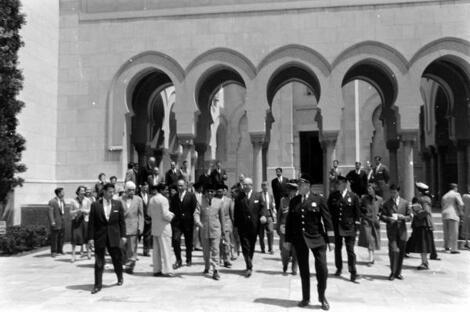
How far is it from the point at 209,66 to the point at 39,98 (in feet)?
18.9

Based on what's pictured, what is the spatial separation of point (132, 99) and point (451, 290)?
12.9 m

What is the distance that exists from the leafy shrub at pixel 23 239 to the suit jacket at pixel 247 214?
6.39m

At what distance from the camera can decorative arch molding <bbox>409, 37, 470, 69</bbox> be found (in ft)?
49.4

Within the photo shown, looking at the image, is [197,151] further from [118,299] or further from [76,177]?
[118,299]

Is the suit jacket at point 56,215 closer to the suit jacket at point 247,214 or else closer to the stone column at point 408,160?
the suit jacket at point 247,214

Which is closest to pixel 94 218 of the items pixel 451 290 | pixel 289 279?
pixel 289 279

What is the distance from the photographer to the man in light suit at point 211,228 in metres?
9.48

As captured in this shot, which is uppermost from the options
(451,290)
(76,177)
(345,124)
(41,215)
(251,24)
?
(251,24)

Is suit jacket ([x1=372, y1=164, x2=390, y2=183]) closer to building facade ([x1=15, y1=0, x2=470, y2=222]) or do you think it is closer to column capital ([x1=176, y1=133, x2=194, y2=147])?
building facade ([x1=15, y1=0, x2=470, y2=222])

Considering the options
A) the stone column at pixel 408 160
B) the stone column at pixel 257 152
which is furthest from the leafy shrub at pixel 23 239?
the stone column at pixel 408 160

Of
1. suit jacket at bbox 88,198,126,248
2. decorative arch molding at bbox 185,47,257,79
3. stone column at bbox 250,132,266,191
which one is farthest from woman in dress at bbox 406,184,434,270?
decorative arch molding at bbox 185,47,257,79

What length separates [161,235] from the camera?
9508mm

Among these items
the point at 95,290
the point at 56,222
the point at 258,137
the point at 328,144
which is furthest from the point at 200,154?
the point at 95,290

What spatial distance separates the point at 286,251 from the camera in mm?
9805
